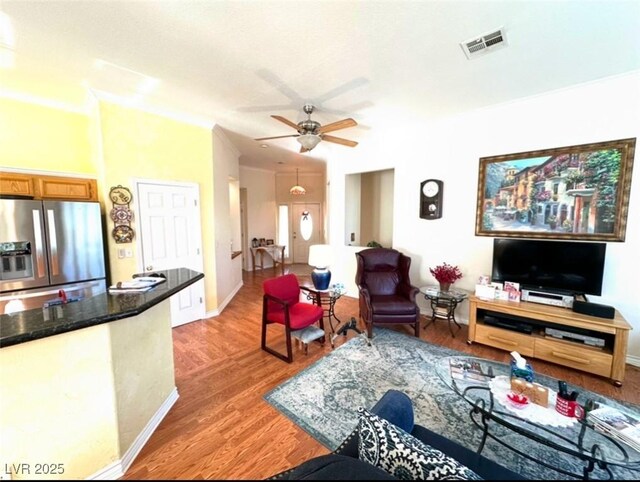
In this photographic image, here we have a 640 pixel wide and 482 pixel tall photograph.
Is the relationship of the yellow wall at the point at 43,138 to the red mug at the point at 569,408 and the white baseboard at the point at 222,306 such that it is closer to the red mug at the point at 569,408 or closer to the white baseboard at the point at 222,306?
the white baseboard at the point at 222,306

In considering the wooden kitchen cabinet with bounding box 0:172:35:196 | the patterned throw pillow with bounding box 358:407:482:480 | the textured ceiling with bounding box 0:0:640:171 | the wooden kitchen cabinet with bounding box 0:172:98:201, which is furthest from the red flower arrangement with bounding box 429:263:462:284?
the wooden kitchen cabinet with bounding box 0:172:35:196

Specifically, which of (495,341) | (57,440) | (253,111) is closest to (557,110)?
(495,341)

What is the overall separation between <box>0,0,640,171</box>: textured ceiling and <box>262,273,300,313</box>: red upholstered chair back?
2.10 meters

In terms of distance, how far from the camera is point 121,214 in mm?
3021

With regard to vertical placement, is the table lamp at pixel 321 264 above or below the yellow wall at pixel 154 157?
below

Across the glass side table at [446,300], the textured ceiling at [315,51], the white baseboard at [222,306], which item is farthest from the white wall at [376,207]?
the white baseboard at [222,306]

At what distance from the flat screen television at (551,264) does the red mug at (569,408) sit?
172 cm

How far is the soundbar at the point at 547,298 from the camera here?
2630mm

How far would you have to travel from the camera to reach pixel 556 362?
2529 mm

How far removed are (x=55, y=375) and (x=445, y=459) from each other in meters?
1.82

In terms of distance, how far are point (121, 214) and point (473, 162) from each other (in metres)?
4.56

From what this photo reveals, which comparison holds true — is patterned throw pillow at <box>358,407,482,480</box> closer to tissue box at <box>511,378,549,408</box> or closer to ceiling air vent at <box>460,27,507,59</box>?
tissue box at <box>511,378,549,408</box>

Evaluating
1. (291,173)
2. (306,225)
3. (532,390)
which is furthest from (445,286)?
(291,173)

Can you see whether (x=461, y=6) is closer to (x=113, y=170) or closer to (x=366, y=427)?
(x=366, y=427)
